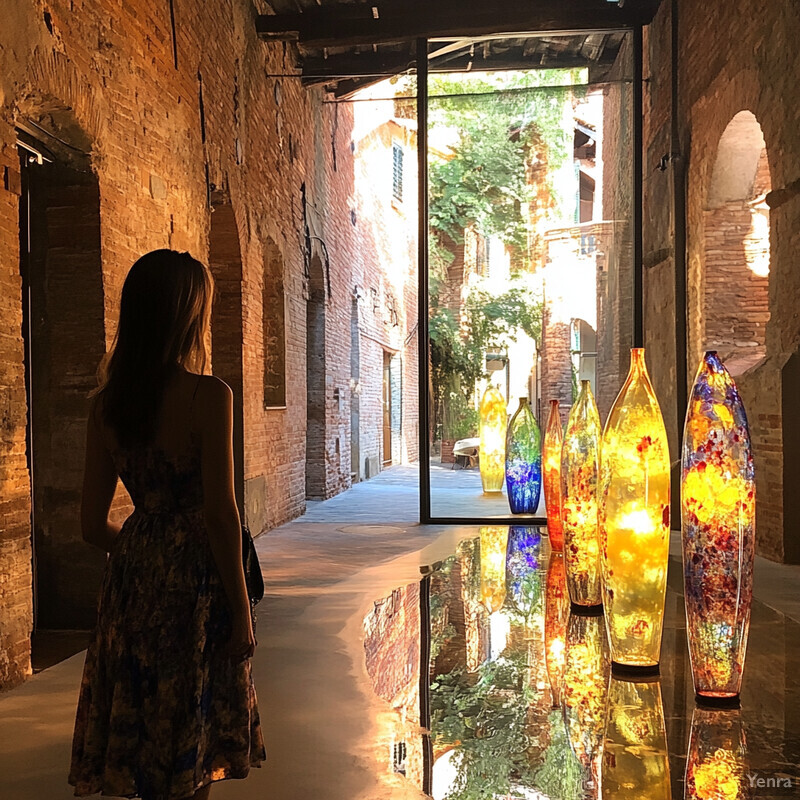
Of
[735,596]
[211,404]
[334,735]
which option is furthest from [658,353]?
[211,404]

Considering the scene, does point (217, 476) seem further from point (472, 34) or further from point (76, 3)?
point (472, 34)

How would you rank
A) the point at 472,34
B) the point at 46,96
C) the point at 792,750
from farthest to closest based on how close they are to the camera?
the point at 472,34, the point at 46,96, the point at 792,750

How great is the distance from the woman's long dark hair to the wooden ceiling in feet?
23.6

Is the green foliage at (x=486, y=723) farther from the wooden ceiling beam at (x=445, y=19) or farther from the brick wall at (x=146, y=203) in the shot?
the wooden ceiling beam at (x=445, y=19)

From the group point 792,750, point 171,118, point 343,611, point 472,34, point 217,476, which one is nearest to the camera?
point 217,476

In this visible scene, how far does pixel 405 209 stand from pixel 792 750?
51.2 ft

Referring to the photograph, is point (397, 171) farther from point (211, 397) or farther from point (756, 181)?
point (211, 397)

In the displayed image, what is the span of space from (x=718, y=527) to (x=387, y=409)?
1364 centimetres

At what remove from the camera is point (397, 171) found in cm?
1655

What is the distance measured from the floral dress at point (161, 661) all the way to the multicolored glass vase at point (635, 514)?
1.92 metres

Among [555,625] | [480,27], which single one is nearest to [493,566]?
[555,625]

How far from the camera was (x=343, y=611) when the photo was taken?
4.68 m

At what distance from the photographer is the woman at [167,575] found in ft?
6.00

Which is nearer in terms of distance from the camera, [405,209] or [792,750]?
[792,750]
